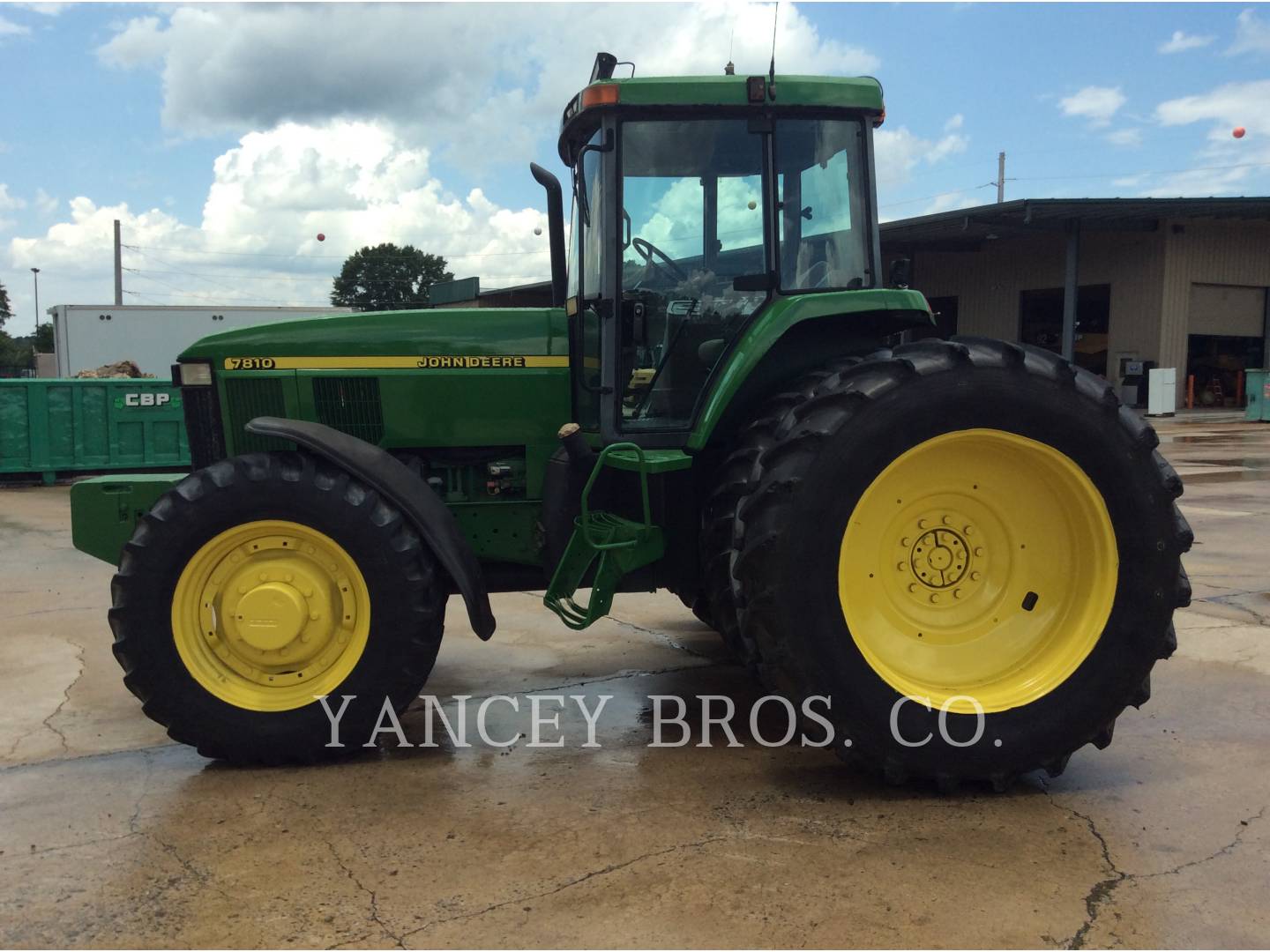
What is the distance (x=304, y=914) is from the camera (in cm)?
290

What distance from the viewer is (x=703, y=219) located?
4.32 meters

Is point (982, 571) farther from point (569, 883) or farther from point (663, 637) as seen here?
point (663, 637)

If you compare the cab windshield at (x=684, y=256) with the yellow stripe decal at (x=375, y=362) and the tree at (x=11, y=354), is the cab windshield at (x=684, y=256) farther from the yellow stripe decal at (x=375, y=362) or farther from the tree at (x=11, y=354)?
the tree at (x=11, y=354)

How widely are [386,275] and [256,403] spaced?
72.2m

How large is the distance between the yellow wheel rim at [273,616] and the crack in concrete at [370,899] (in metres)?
0.83

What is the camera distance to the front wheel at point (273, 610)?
388 cm

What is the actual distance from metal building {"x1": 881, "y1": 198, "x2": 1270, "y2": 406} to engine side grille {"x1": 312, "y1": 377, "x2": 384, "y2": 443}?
829 inches

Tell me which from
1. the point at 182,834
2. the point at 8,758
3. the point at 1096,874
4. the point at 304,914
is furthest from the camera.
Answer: the point at 8,758

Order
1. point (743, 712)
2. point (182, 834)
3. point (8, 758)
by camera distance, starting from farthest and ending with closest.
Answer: point (743, 712), point (8, 758), point (182, 834)

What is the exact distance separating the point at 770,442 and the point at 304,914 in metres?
2.15

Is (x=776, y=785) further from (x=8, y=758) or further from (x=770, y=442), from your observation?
(x=8, y=758)

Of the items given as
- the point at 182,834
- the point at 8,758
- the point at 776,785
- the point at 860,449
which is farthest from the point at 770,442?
the point at 8,758

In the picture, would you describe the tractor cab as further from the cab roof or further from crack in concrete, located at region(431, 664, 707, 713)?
crack in concrete, located at region(431, 664, 707, 713)

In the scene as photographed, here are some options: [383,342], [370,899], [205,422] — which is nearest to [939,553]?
[370,899]
